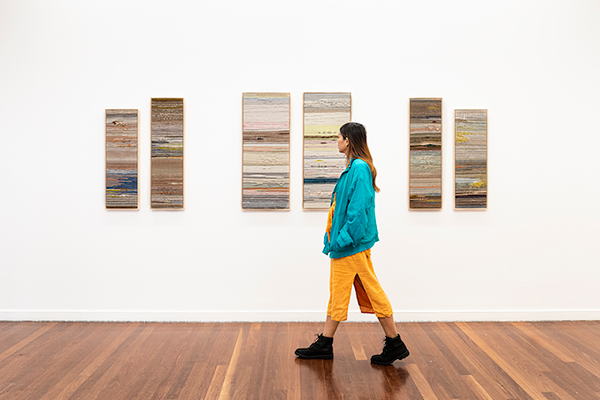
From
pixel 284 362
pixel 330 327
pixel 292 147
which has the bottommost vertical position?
pixel 284 362

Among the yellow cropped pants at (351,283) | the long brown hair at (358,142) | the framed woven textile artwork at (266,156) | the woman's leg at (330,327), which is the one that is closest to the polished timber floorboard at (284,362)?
the woman's leg at (330,327)

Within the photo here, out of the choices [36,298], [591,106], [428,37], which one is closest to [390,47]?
[428,37]

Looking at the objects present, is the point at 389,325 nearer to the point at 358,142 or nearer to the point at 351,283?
the point at 351,283

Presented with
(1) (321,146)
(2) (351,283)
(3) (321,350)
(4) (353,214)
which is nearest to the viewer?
(4) (353,214)

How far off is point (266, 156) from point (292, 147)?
9.4 inches

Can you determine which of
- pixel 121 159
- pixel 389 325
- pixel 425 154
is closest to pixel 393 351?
pixel 389 325

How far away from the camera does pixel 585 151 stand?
11.4 ft

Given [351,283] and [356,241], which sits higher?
[356,241]

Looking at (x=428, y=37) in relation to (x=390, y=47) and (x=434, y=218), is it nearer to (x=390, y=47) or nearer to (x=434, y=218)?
(x=390, y=47)

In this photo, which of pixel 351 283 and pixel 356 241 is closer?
pixel 356 241

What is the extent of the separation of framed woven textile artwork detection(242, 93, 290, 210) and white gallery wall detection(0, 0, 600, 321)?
9cm

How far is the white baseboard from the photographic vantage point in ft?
11.1

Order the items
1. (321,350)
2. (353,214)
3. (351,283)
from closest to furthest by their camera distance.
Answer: (353,214)
(351,283)
(321,350)

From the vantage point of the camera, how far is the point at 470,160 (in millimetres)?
3420
